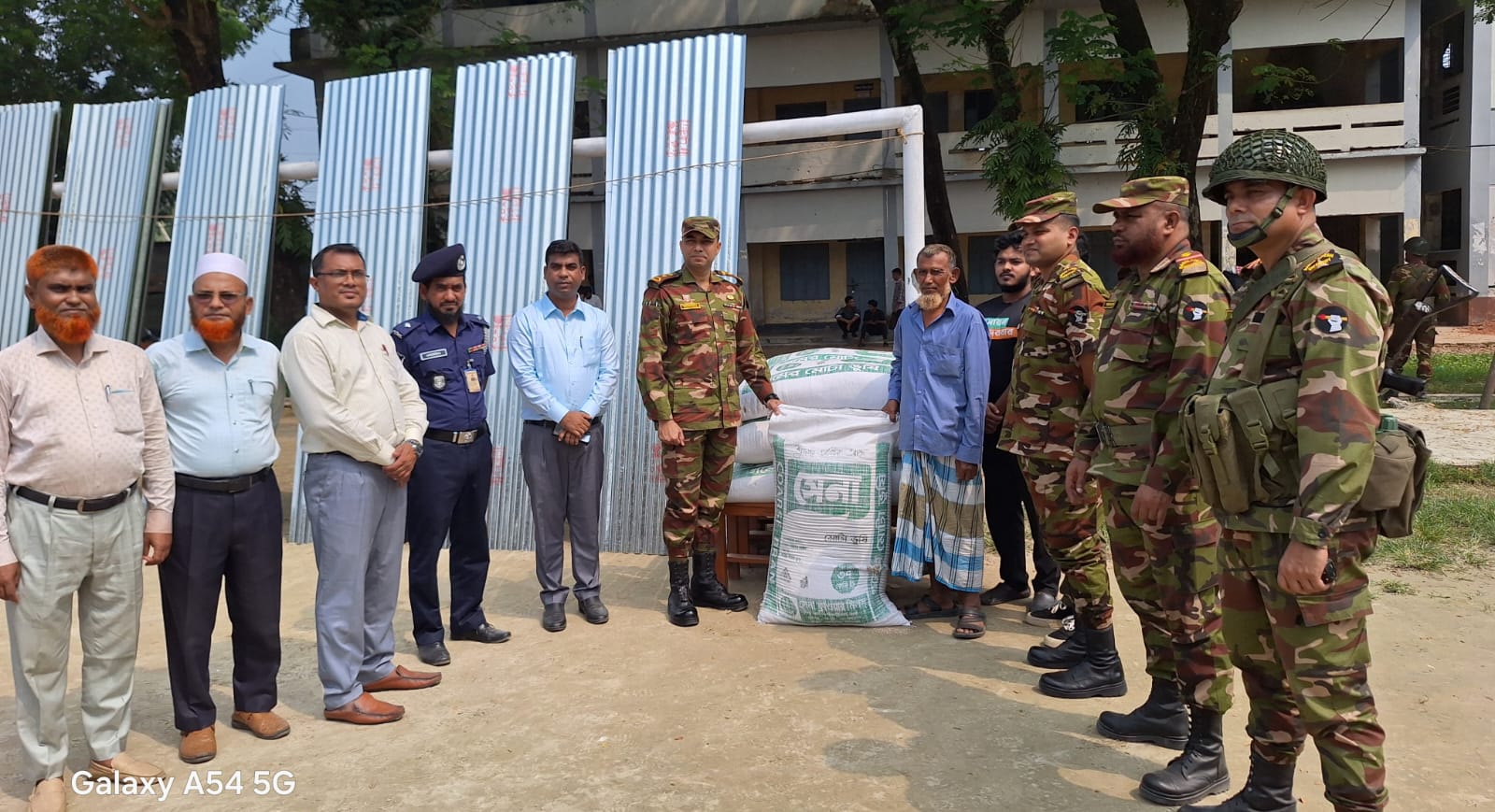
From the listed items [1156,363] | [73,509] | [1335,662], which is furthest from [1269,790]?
[73,509]

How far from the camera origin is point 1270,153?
2602 mm

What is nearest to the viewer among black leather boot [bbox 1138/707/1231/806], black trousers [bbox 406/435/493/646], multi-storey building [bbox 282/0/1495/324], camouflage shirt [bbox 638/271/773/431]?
black leather boot [bbox 1138/707/1231/806]

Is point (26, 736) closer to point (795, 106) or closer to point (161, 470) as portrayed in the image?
point (161, 470)

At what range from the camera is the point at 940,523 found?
15.8 feet

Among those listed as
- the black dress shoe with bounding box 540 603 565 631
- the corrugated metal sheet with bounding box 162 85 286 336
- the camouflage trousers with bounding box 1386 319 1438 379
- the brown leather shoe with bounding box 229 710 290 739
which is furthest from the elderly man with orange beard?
the camouflage trousers with bounding box 1386 319 1438 379

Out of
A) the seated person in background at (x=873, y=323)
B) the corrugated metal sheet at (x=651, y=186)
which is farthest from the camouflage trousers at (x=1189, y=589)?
the seated person in background at (x=873, y=323)

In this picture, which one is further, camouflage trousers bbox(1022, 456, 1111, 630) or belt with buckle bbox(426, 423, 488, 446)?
belt with buckle bbox(426, 423, 488, 446)

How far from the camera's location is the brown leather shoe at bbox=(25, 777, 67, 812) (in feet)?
10.3

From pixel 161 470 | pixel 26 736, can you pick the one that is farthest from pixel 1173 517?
pixel 26 736

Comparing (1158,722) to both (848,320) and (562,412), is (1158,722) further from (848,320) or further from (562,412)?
(848,320)

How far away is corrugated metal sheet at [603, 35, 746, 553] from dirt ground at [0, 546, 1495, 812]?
1339 mm

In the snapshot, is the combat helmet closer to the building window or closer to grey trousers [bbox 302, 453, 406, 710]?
grey trousers [bbox 302, 453, 406, 710]

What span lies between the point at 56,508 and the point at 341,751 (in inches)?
47.6

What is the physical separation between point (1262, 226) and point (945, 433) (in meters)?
2.15
